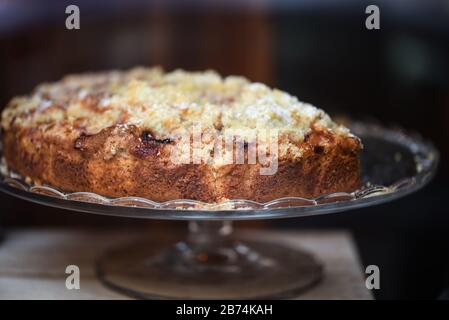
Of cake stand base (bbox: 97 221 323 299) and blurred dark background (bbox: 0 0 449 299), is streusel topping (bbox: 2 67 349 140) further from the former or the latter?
blurred dark background (bbox: 0 0 449 299)

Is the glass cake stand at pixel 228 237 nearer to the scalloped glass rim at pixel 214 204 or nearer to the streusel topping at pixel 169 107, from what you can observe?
the scalloped glass rim at pixel 214 204

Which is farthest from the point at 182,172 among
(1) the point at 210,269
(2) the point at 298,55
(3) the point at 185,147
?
(2) the point at 298,55

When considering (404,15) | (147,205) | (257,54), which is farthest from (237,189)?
(404,15)

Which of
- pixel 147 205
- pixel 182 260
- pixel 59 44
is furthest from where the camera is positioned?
pixel 59 44

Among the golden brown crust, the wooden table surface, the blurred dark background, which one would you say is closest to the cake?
the golden brown crust

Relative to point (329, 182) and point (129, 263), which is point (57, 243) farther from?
point (329, 182)

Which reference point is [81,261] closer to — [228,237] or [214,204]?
[228,237]
